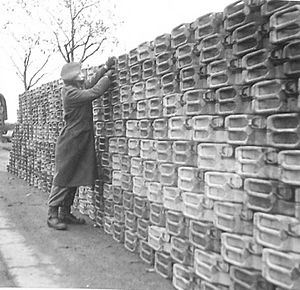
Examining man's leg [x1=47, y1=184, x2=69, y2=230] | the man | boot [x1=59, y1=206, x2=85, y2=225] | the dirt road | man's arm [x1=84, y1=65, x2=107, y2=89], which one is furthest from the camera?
boot [x1=59, y1=206, x2=85, y2=225]

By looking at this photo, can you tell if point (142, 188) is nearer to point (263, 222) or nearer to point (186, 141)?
point (186, 141)

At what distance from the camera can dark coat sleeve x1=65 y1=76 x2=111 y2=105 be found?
5.68 m

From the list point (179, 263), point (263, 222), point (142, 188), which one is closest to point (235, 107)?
point (263, 222)

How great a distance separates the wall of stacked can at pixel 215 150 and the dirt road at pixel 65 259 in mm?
187

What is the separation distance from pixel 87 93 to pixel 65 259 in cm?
182

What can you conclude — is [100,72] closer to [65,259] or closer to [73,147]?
[73,147]

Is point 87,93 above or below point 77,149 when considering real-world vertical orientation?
above

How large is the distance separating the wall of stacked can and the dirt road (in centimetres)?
19

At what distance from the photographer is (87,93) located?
230 inches

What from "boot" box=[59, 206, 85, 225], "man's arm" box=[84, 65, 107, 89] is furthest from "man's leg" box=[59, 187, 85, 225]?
"man's arm" box=[84, 65, 107, 89]

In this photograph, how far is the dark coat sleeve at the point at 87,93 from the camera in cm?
568

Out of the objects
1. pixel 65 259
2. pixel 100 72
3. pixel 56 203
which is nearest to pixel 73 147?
A: pixel 56 203

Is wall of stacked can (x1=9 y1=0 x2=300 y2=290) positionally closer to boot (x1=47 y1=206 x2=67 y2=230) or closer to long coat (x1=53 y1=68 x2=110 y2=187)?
long coat (x1=53 y1=68 x2=110 y2=187)

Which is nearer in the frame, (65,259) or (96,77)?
(65,259)
